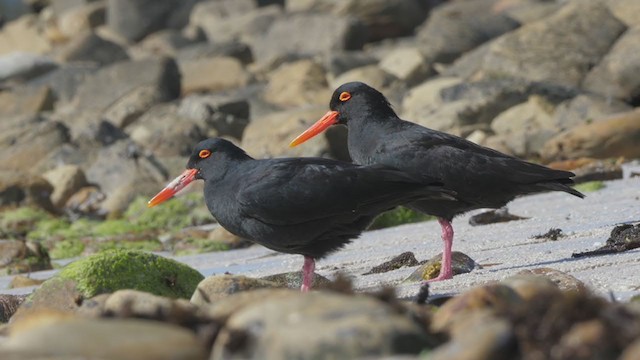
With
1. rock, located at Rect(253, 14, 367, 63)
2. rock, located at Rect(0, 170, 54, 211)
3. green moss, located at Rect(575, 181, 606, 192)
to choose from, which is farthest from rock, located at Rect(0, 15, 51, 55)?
green moss, located at Rect(575, 181, 606, 192)

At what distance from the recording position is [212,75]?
84.7 feet

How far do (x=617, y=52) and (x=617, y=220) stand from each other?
1098 centimetres

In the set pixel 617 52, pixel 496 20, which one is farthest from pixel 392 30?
pixel 617 52

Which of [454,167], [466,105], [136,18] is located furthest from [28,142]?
[454,167]

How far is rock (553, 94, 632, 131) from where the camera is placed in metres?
15.7

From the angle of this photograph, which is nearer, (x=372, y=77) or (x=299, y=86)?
(x=372, y=77)

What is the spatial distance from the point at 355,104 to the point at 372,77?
13.7 m

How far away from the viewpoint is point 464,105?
16.9m

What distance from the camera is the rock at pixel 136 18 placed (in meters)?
33.0

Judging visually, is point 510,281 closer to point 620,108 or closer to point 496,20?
point 620,108

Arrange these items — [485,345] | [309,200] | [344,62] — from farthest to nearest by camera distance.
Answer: [344,62] → [309,200] → [485,345]

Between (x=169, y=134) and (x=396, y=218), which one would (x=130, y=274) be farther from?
(x=169, y=134)

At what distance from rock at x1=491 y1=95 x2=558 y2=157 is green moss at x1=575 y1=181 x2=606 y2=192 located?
4141 mm

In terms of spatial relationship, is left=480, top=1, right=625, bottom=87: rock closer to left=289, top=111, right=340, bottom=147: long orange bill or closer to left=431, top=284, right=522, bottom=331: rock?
left=289, top=111, right=340, bottom=147: long orange bill
